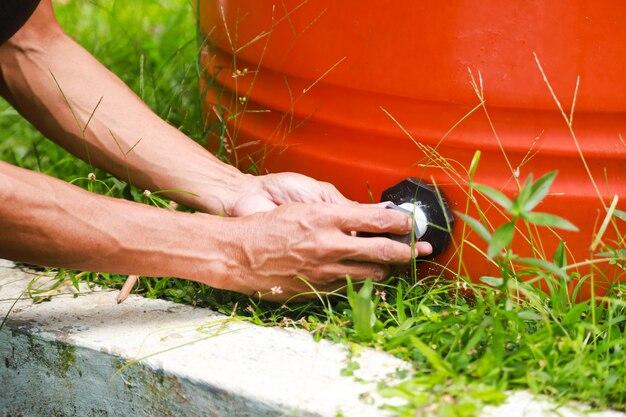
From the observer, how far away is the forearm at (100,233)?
178cm

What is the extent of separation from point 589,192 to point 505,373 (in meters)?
0.48

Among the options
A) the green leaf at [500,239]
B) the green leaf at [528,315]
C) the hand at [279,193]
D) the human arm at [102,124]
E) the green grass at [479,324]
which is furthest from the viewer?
the human arm at [102,124]

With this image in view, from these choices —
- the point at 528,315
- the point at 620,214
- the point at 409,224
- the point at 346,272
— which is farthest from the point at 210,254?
the point at 620,214

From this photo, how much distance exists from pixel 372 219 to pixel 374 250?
0.06 m

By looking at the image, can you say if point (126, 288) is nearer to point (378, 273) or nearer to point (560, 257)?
point (378, 273)

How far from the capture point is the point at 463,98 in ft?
6.39

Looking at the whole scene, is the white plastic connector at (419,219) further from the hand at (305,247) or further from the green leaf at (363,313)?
the green leaf at (363,313)

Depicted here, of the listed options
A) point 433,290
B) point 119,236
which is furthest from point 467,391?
point 119,236

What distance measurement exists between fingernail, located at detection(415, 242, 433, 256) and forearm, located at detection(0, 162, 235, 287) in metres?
0.37

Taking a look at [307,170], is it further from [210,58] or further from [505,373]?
[505,373]

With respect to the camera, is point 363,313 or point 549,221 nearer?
point 549,221

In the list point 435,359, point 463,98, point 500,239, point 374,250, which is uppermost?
point 463,98

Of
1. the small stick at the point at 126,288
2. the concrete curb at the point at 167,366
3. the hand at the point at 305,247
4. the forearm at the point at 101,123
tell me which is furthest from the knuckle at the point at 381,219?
the small stick at the point at 126,288

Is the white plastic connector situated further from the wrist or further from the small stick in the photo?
the small stick
